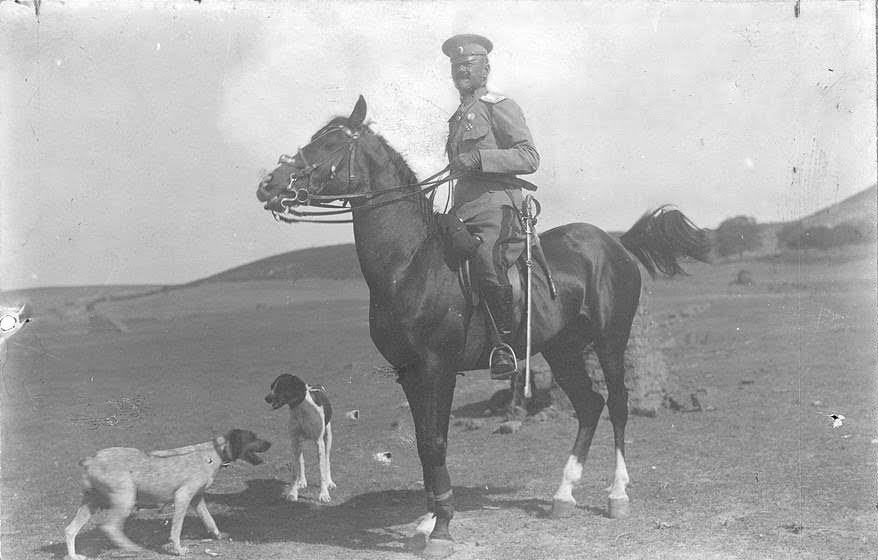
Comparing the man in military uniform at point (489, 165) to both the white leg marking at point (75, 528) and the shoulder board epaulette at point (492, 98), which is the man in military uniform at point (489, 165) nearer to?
the shoulder board epaulette at point (492, 98)

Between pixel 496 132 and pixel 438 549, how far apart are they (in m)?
3.26

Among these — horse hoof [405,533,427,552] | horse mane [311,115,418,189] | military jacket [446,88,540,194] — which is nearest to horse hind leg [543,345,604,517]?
horse hoof [405,533,427,552]

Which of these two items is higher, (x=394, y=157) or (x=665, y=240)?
(x=394, y=157)

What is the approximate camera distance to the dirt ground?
611 cm

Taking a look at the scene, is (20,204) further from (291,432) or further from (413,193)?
(413,193)

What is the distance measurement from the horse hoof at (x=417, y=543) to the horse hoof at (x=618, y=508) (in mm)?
1723

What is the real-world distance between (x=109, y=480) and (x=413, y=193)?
3.02 meters

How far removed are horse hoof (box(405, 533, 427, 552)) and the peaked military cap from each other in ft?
12.3

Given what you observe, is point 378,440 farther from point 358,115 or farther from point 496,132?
point 358,115

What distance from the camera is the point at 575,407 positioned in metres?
7.38

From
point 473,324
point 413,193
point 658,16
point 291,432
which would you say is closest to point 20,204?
point 291,432

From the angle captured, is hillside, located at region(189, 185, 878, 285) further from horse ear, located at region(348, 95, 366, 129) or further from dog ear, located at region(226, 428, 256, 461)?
horse ear, located at region(348, 95, 366, 129)

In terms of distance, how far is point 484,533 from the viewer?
636 cm

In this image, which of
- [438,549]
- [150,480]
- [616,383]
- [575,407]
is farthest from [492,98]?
[150,480]
